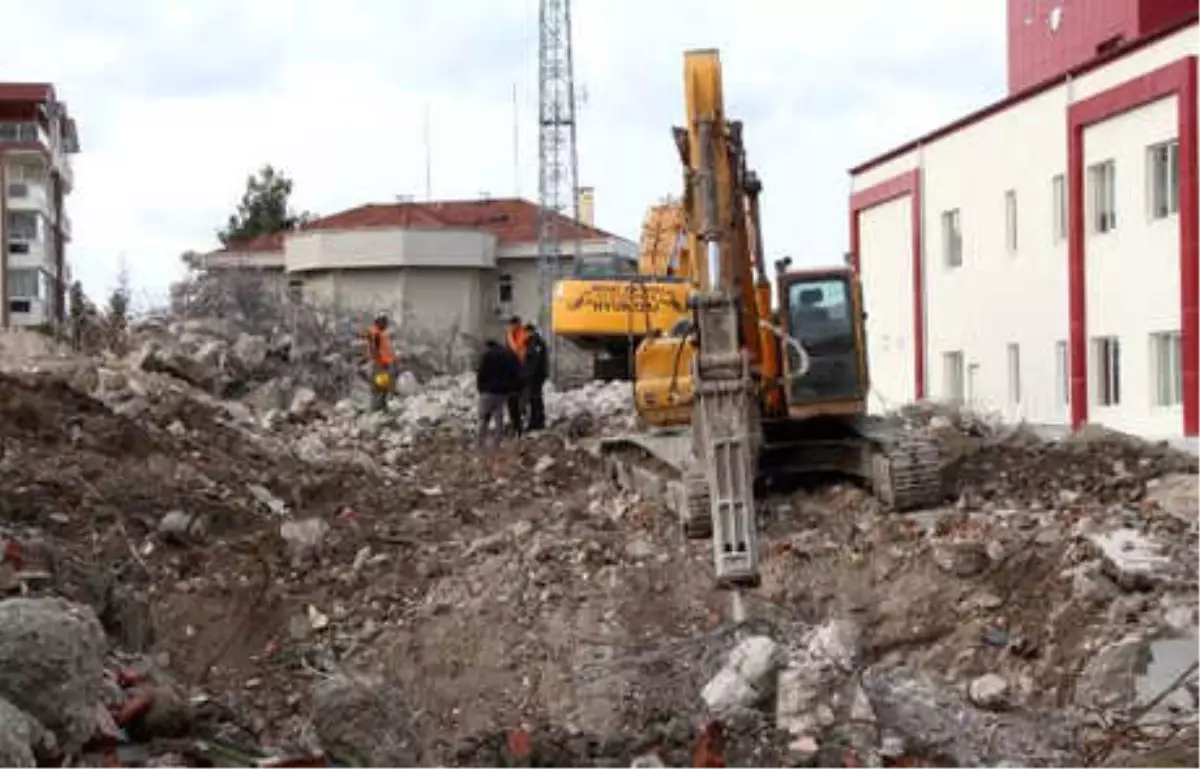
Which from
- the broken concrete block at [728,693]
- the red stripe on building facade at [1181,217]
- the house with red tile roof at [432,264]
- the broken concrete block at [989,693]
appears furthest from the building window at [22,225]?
the broken concrete block at [728,693]

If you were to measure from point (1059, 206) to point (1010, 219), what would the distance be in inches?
73.5

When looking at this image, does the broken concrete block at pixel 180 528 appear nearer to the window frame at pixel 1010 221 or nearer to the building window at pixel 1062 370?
the building window at pixel 1062 370

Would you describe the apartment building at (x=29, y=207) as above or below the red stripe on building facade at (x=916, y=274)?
above

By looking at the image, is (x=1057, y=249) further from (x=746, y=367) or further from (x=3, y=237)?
(x=3, y=237)

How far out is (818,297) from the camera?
1622 centimetres

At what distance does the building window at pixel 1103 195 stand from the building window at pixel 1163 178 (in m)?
1.05

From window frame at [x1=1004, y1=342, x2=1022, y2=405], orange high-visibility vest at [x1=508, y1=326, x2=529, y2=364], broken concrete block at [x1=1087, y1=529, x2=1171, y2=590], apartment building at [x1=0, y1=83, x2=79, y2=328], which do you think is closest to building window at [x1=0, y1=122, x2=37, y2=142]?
apartment building at [x1=0, y1=83, x2=79, y2=328]

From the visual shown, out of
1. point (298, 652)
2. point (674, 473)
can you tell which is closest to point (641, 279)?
point (674, 473)

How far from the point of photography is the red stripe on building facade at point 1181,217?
69.4 ft

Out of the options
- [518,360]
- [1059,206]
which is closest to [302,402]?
[518,360]

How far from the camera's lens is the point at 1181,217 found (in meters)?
21.4

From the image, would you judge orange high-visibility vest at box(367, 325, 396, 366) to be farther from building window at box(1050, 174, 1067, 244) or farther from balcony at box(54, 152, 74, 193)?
balcony at box(54, 152, 74, 193)

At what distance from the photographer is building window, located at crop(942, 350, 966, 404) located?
3017 cm

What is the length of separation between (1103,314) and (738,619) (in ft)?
45.1
